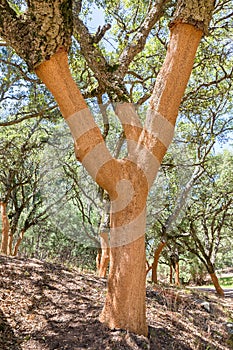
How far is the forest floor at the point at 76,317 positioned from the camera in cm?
345

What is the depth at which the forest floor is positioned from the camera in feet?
11.3

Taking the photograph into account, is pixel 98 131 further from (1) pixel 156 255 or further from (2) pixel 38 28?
(1) pixel 156 255

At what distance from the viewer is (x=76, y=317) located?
13.3ft

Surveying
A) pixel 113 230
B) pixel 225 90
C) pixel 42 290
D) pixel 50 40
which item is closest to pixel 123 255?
pixel 113 230

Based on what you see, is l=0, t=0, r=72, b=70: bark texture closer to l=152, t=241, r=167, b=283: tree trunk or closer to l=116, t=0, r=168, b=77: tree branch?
l=116, t=0, r=168, b=77: tree branch

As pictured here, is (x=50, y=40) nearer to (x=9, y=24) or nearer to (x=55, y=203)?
(x=9, y=24)

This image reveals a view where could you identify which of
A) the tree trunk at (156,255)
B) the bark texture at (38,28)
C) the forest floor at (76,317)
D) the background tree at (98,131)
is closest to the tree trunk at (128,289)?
the background tree at (98,131)

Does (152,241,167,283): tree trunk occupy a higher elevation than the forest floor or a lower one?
higher

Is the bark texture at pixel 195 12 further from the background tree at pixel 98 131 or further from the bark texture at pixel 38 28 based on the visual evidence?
the bark texture at pixel 38 28

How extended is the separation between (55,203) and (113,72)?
1195 cm

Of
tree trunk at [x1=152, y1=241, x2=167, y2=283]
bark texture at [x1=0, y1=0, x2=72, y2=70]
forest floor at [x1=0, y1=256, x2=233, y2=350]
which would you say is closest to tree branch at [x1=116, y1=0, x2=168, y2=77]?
bark texture at [x1=0, y1=0, x2=72, y2=70]

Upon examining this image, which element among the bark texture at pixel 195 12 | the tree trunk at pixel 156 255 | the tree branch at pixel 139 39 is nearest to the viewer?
the bark texture at pixel 195 12

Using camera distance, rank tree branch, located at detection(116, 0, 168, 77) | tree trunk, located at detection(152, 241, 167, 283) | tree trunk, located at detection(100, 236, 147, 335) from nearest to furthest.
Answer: tree trunk, located at detection(100, 236, 147, 335) → tree branch, located at detection(116, 0, 168, 77) → tree trunk, located at detection(152, 241, 167, 283)

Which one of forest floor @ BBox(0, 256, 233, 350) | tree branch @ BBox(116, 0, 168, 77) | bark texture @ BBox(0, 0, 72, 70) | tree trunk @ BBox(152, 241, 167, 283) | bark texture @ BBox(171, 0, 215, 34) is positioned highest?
tree branch @ BBox(116, 0, 168, 77)
